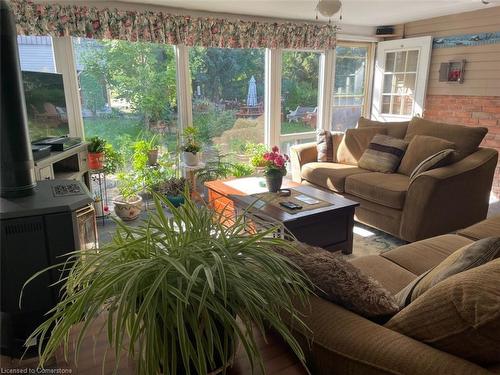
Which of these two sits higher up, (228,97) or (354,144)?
(228,97)

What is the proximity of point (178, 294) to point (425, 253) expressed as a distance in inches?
63.3

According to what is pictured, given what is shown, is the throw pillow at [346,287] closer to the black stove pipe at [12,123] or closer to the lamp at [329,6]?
the black stove pipe at [12,123]

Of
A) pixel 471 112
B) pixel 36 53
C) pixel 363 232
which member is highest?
pixel 36 53

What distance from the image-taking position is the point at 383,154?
11.7ft

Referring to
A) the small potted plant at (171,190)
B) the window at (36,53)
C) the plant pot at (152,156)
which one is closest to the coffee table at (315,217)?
the small potted plant at (171,190)

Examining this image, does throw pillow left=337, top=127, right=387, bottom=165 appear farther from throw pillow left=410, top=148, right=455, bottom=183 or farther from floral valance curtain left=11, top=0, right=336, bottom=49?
floral valance curtain left=11, top=0, right=336, bottom=49

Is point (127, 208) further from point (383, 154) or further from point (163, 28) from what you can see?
point (383, 154)

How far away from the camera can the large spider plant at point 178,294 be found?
2.28ft

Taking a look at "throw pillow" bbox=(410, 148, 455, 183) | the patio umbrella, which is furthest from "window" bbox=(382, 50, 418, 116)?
"throw pillow" bbox=(410, 148, 455, 183)

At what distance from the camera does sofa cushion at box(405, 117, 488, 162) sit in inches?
122

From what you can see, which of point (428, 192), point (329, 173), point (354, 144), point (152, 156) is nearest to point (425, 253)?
point (428, 192)

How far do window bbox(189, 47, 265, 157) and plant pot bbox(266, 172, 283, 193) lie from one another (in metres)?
1.80

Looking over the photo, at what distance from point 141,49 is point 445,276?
3.71m

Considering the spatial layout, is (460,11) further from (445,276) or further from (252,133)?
(445,276)
